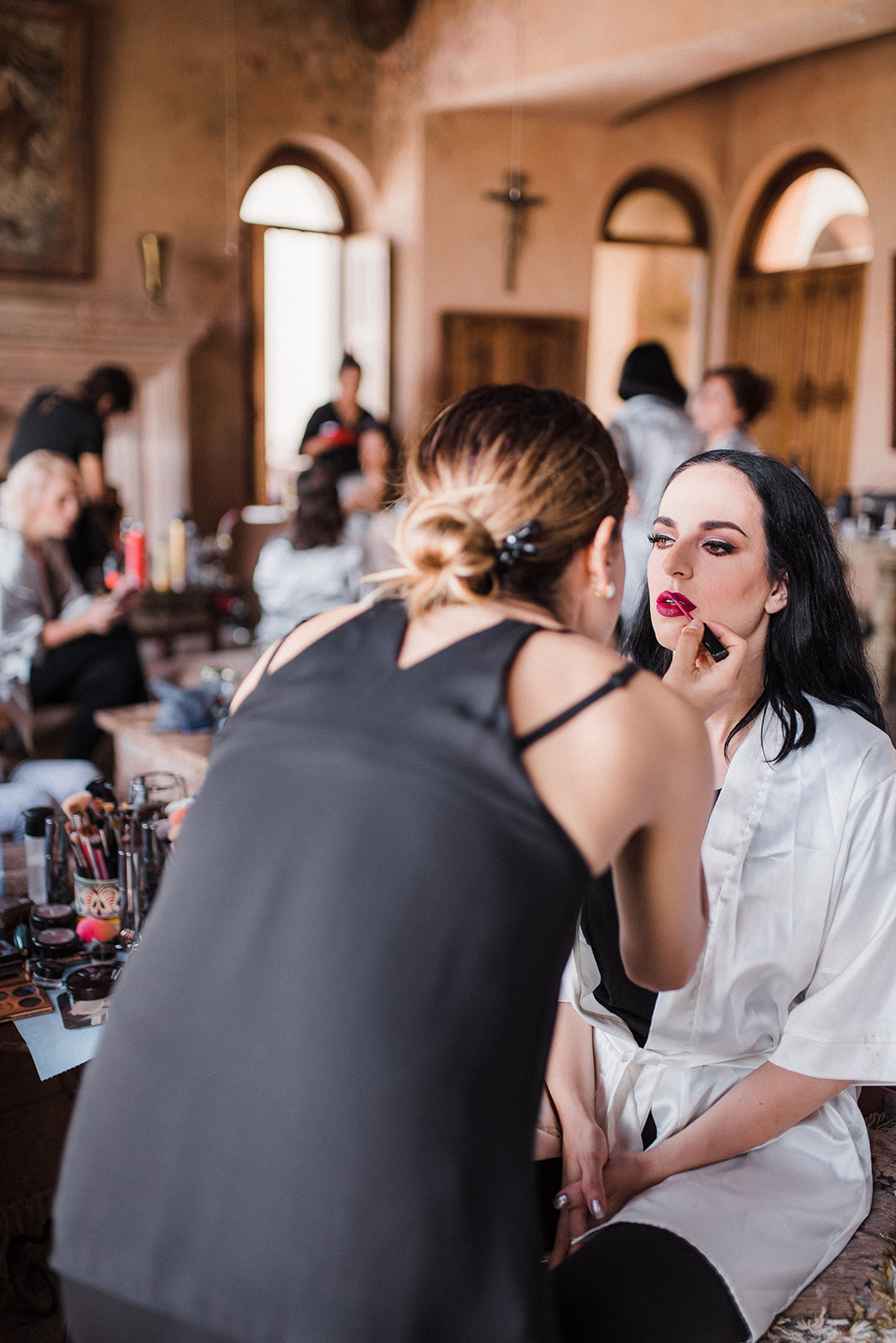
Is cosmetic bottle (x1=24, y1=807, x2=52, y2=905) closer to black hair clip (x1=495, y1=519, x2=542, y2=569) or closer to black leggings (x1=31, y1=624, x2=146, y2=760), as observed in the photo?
black hair clip (x1=495, y1=519, x2=542, y2=569)

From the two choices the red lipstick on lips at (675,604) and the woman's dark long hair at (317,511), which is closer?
the red lipstick on lips at (675,604)

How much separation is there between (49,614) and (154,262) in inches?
120

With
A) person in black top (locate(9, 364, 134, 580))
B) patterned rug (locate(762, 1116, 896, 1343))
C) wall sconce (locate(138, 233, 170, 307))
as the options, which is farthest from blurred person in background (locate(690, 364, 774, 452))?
patterned rug (locate(762, 1116, 896, 1343))

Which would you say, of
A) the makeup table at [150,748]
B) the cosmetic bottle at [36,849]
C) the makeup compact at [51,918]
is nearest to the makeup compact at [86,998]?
the makeup compact at [51,918]

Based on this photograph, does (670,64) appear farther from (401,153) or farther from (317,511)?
(317,511)

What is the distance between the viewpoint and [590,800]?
2.92 ft

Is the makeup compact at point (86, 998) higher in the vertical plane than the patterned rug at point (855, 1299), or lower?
higher

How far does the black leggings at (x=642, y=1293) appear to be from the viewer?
44.6 inches

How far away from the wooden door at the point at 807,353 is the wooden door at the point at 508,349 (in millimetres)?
1345

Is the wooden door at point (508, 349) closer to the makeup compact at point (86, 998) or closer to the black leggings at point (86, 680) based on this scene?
the black leggings at point (86, 680)

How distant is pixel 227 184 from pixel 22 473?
3.56m

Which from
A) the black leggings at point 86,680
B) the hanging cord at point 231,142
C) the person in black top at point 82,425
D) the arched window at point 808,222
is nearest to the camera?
the black leggings at point 86,680

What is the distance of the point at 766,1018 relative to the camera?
139 centimetres

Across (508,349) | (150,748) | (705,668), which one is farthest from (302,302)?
(705,668)
